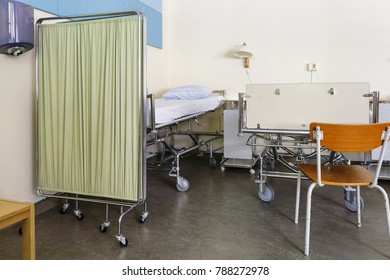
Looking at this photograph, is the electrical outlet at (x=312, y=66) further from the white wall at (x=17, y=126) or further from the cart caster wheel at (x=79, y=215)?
the cart caster wheel at (x=79, y=215)

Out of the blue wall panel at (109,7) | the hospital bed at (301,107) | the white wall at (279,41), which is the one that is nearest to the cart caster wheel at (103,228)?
the hospital bed at (301,107)

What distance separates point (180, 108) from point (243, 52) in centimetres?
190

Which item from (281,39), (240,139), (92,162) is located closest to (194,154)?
(240,139)

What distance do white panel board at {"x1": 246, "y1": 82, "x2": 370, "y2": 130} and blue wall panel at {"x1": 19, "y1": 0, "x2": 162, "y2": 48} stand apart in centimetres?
182

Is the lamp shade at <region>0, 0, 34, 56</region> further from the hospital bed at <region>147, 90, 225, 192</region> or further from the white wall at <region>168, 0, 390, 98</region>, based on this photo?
the white wall at <region>168, 0, 390, 98</region>

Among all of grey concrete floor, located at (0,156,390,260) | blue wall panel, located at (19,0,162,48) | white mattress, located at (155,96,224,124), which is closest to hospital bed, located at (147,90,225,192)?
white mattress, located at (155,96,224,124)

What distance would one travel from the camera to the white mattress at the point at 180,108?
292 cm

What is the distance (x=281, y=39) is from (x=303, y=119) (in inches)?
94.0

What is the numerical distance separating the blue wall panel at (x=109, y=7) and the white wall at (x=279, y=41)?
47 centimetres

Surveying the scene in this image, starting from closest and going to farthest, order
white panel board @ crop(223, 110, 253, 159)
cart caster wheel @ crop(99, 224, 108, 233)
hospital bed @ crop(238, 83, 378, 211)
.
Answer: cart caster wheel @ crop(99, 224, 108, 233), hospital bed @ crop(238, 83, 378, 211), white panel board @ crop(223, 110, 253, 159)

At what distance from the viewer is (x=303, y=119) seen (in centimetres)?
273

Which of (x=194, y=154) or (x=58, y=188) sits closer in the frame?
(x=58, y=188)

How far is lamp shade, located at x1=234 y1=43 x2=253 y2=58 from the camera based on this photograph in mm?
4623

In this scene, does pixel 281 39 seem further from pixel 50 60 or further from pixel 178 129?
pixel 50 60
